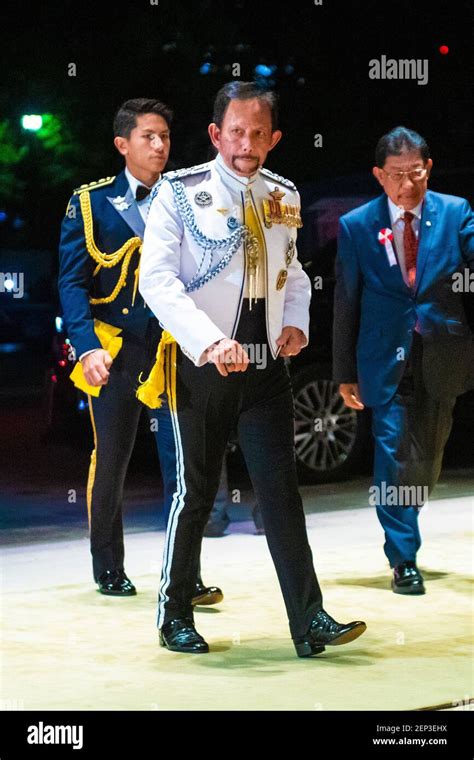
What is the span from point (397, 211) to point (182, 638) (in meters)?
2.43

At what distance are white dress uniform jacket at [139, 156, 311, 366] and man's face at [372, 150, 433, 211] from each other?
1525 mm

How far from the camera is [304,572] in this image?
6.90 meters

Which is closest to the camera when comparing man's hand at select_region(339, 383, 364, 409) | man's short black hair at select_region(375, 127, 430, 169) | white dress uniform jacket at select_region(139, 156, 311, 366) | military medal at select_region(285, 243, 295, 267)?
white dress uniform jacket at select_region(139, 156, 311, 366)

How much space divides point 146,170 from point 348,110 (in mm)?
9693

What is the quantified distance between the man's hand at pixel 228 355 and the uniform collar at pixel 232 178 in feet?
2.09

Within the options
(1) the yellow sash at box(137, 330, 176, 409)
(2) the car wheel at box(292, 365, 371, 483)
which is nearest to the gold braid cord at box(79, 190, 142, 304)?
(1) the yellow sash at box(137, 330, 176, 409)

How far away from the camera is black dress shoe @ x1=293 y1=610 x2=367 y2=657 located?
22.5 feet

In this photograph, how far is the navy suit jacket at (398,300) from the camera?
8.40 metres

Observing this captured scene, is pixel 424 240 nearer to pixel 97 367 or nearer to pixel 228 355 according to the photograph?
pixel 97 367

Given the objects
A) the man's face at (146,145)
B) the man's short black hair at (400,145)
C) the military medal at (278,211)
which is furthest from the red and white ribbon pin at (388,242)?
the military medal at (278,211)

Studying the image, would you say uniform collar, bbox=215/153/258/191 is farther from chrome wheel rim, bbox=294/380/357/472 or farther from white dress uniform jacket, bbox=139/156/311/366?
chrome wheel rim, bbox=294/380/357/472
